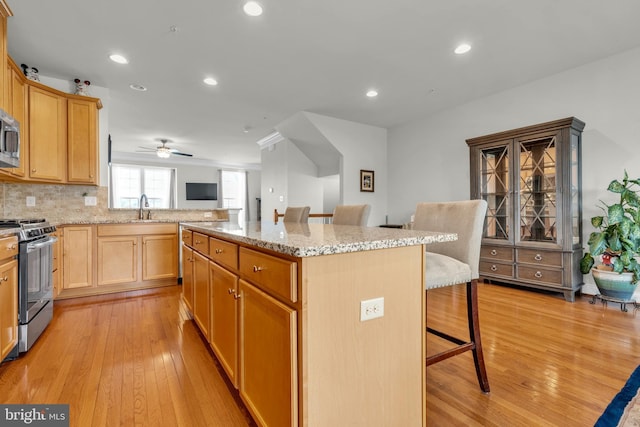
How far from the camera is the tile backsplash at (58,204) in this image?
3322 mm

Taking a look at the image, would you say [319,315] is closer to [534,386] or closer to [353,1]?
[534,386]

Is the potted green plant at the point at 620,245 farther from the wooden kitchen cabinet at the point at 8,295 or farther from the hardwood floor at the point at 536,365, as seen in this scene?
the wooden kitchen cabinet at the point at 8,295

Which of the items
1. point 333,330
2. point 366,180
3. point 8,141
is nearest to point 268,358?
point 333,330

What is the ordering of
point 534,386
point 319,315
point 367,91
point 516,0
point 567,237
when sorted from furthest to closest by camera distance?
point 367,91
point 567,237
point 516,0
point 534,386
point 319,315

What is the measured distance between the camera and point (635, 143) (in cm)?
309

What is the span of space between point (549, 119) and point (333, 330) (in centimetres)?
411

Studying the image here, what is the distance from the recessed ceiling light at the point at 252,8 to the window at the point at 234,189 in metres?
7.76

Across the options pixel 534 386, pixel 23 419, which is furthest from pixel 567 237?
pixel 23 419

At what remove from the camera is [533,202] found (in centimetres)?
356

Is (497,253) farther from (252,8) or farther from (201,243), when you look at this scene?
(252,8)

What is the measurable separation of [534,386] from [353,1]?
283cm

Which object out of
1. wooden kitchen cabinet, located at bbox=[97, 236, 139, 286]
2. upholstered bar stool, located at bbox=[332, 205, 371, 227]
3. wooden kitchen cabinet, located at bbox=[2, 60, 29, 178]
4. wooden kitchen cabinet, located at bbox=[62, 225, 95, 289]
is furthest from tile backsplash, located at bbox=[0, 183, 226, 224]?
upholstered bar stool, located at bbox=[332, 205, 371, 227]

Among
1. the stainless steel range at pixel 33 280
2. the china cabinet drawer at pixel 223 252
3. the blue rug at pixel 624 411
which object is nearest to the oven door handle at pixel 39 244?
the stainless steel range at pixel 33 280

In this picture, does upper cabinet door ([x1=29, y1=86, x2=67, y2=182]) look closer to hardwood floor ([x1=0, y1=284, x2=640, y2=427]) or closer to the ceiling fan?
hardwood floor ([x1=0, y1=284, x2=640, y2=427])
